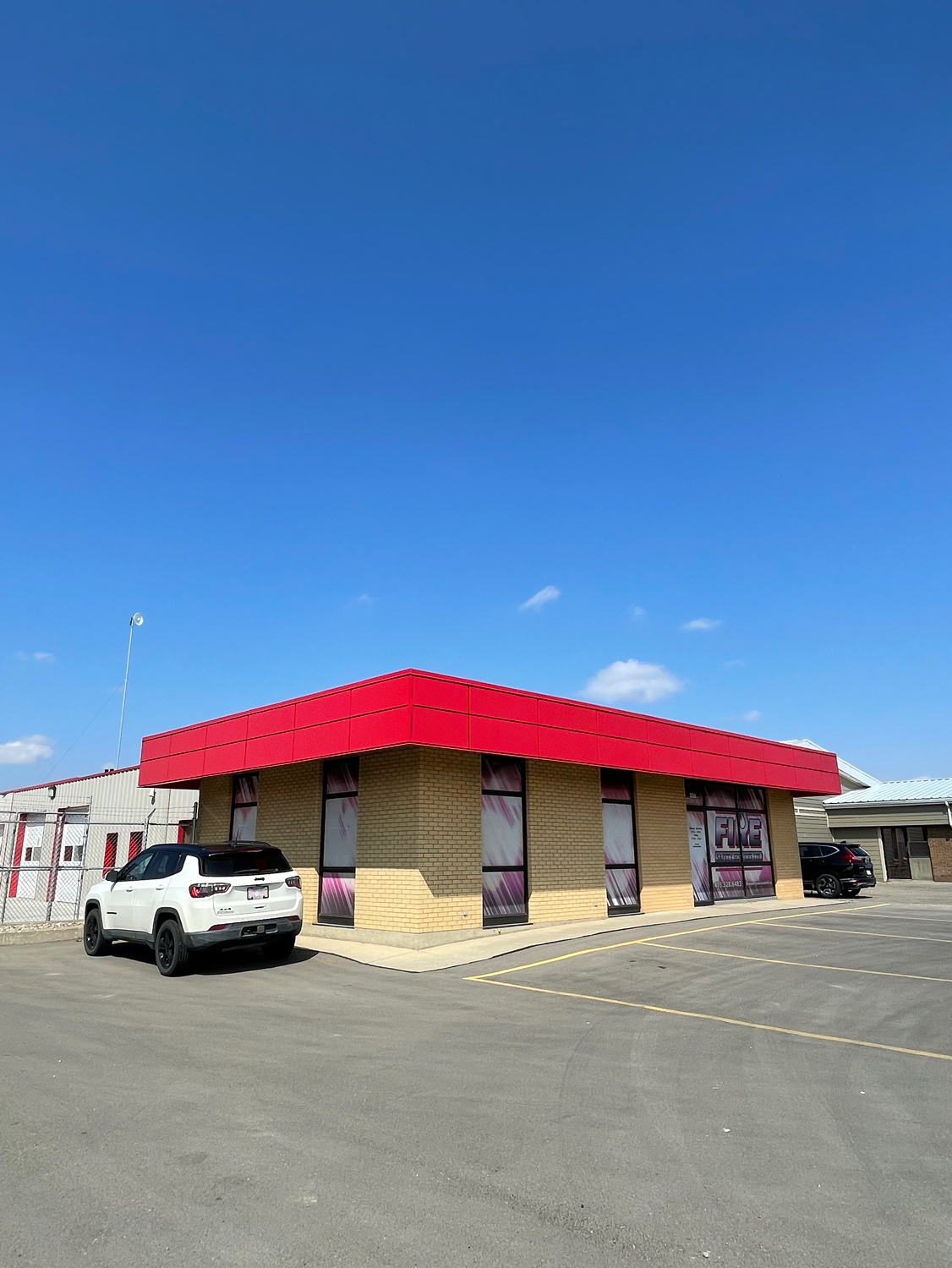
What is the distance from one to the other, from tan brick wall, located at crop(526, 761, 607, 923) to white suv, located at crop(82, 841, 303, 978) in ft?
19.3

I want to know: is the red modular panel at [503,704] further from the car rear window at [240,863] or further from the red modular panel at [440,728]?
the car rear window at [240,863]

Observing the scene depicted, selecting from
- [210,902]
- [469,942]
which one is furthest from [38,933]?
[469,942]

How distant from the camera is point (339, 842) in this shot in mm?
17062

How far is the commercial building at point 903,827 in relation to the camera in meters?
38.2

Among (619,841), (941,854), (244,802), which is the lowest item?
(941,854)

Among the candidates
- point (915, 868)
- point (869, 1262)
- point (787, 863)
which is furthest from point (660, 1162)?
point (915, 868)

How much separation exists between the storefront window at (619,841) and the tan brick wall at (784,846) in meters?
7.84

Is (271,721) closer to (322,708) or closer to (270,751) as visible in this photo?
(270,751)

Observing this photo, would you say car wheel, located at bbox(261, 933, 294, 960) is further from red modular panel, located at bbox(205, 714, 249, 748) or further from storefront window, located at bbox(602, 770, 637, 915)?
storefront window, located at bbox(602, 770, 637, 915)

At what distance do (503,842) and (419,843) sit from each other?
2.34 metres

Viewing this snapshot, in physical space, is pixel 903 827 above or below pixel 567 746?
below

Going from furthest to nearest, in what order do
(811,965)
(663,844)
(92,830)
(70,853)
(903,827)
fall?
(903,827) < (70,853) < (92,830) < (663,844) < (811,965)

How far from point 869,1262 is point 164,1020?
24.3ft

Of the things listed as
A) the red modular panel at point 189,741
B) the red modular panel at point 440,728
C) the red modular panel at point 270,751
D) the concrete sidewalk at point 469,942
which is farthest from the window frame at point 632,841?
the red modular panel at point 189,741
